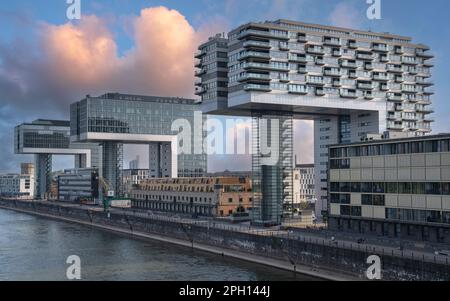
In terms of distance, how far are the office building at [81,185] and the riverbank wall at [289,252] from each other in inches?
3018

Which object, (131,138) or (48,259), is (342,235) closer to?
(48,259)

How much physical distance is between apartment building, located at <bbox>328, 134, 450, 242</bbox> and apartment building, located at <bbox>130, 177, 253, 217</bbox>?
1351 inches

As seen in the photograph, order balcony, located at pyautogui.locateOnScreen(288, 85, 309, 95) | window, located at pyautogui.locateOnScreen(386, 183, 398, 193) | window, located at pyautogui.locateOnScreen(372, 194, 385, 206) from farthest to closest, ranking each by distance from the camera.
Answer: balcony, located at pyautogui.locateOnScreen(288, 85, 309, 95) < window, located at pyautogui.locateOnScreen(372, 194, 385, 206) < window, located at pyautogui.locateOnScreen(386, 183, 398, 193)

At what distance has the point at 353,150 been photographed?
222 feet

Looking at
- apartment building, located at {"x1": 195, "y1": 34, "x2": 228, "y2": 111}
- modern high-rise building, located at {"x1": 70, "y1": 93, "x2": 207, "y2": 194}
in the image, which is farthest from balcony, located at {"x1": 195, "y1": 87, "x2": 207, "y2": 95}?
modern high-rise building, located at {"x1": 70, "y1": 93, "x2": 207, "y2": 194}

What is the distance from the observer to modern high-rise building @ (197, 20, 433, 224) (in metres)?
83.9

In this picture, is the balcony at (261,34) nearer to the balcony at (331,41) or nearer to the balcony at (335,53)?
the balcony at (331,41)

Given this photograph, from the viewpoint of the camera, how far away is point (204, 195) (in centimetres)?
10738

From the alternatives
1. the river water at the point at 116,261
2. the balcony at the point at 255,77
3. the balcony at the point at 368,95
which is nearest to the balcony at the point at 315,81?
the balcony at the point at 255,77

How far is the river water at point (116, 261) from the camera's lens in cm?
5325

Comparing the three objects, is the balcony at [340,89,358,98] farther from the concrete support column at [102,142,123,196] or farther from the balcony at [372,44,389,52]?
the concrete support column at [102,142,123,196]

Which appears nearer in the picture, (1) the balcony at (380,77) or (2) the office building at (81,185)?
(1) the balcony at (380,77)
